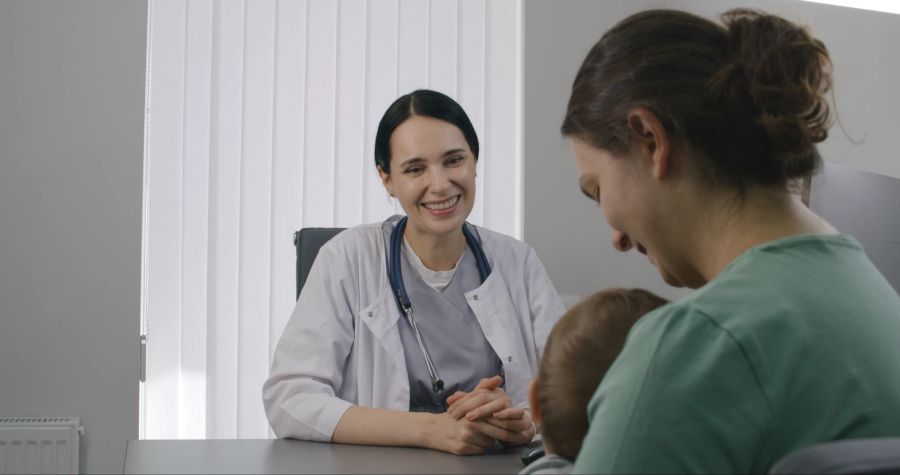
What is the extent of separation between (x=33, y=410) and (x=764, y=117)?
9.57 feet

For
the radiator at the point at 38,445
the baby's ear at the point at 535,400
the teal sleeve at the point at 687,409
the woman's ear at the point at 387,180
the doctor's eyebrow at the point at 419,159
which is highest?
the doctor's eyebrow at the point at 419,159

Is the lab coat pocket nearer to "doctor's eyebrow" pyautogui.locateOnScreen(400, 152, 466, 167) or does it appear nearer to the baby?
"doctor's eyebrow" pyautogui.locateOnScreen(400, 152, 466, 167)

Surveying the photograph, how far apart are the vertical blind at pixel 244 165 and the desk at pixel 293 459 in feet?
6.02

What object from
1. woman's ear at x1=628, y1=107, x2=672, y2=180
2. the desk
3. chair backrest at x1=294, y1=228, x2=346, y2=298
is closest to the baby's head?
woman's ear at x1=628, y1=107, x2=672, y2=180

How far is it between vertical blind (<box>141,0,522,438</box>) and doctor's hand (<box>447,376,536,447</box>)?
1910mm

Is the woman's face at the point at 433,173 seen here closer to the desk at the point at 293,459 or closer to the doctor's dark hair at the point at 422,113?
the doctor's dark hair at the point at 422,113

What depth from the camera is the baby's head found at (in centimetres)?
A: 103

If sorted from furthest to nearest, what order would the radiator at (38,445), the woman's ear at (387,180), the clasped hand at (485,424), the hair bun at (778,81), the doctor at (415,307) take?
the radiator at (38,445)
the woman's ear at (387,180)
the doctor at (415,307)
the clasped hand at (485,424)
the hair bun at (778,81)

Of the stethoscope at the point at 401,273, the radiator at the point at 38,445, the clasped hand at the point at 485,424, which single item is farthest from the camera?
the radiator at the point at 38,445

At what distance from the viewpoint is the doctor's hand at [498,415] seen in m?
1.49

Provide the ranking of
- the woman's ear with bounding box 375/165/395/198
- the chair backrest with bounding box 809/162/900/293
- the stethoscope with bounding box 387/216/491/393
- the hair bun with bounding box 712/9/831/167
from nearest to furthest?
the hair bun with bounding box 712/9/831/167 < the chair backrest with bounding box 809/162/900/293 < the stethoscope with bounding box 387/216/491/393 < the woman's ear with bounding box 375/165/395/198

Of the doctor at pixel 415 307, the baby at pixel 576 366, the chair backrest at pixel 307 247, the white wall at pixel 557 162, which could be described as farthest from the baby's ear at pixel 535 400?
the white wall at pixel 557 162

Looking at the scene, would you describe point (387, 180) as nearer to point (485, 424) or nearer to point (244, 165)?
point (485, 424)

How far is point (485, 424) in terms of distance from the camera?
150 cm
